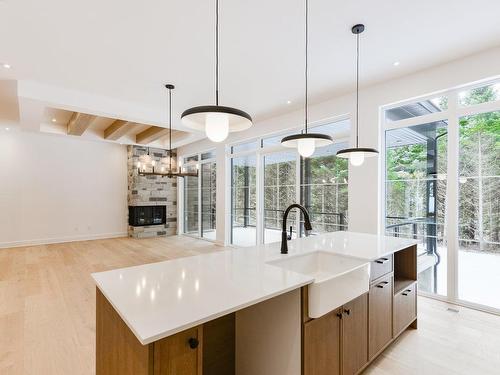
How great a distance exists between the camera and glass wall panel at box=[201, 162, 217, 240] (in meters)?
7.41

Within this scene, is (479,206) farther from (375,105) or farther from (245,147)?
(245,147)

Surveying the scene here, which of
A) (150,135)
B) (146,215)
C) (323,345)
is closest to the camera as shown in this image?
(323,345)

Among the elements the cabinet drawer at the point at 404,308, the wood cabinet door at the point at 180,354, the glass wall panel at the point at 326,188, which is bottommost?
the cabinet drawer at the point at 404,308

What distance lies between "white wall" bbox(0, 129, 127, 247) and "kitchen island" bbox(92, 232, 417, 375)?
23.5 feet

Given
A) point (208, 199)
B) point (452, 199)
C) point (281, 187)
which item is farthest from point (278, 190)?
point (452, 199)

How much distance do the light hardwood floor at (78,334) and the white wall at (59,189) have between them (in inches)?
108

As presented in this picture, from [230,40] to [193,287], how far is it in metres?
2.64

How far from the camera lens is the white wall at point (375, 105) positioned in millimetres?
3119

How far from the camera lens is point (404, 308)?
243 centimetres

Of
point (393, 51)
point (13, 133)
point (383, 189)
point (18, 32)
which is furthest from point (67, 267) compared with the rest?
point (393, 51)

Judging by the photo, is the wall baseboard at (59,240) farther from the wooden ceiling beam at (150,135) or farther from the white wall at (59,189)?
the wooden ceiling beam at (150,135)

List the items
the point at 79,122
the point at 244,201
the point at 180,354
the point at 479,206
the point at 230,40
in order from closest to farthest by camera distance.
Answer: the point at 180,354 < the point at 230,40 < the point at 479,206 < the point at 79,122 < the point at 244,201

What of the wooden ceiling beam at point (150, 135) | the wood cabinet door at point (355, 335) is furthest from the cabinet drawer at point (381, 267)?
the wooden ceiling beam at point (150, 135)

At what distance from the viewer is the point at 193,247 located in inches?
260
